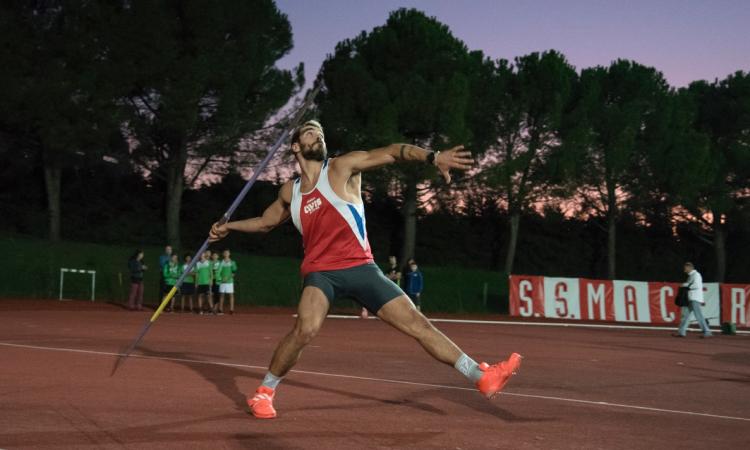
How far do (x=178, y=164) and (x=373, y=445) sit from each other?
1339 inches

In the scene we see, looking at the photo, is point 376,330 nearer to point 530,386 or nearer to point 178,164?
point 530,386

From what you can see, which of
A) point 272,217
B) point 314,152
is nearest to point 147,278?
point 272,217

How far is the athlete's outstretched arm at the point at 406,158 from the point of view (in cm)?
594

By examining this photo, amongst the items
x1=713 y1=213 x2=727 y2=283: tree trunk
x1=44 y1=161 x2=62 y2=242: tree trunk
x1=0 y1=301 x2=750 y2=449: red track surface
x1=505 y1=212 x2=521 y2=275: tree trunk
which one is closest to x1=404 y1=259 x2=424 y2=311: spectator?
x1=0 y1=301 x2=750 y2=449: red track surface

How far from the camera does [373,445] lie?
229 inches

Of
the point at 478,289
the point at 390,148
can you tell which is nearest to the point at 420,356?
the point at 390,148

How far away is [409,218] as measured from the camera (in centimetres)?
4206

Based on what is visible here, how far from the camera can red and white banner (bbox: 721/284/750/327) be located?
30344 millimetres

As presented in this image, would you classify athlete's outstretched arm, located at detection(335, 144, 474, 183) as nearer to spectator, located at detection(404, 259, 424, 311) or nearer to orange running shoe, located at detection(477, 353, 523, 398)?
orange running shoe, located at detection(477, 353, 523, 398)

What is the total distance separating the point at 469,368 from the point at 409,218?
35.6 metres

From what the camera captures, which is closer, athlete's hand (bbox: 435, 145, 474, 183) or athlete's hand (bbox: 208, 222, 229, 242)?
athlete's hand (bbox: 435, 145, 474, 183)

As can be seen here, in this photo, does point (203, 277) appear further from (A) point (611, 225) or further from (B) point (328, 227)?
(A) point (611, 225)

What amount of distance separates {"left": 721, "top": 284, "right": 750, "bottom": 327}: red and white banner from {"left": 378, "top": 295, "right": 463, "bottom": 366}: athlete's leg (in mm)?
26090

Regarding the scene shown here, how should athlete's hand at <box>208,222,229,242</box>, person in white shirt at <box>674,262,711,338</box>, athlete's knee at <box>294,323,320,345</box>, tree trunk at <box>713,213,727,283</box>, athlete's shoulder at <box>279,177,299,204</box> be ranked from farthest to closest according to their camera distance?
tree trunk at <box>713,213,727,283</box>, person in white shirt at <box>674,262,711,338</box>, athlete's hand at <box>208,222,229,242</box>, athlete's shoulder at <box>279,177,299,204</box>, athlete's knee at <box>294,323,320,345</box>
